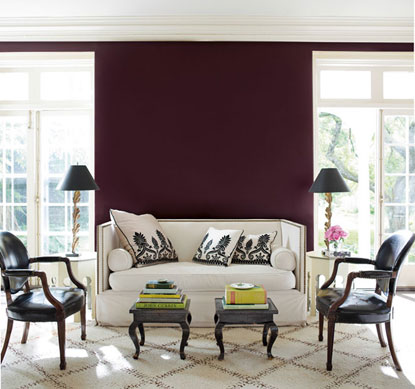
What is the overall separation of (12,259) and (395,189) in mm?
4268

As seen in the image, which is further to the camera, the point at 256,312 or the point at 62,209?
the point at 62,209

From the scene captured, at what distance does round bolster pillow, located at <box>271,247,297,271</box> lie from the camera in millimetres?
4066

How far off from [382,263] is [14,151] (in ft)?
13.9

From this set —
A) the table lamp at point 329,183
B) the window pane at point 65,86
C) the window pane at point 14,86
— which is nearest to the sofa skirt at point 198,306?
the table lamp at point 329,183

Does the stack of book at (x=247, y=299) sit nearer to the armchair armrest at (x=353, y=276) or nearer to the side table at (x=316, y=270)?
the armchair armrest at (x=353, y=276)

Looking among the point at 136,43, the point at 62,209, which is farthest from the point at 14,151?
the point at 136,43

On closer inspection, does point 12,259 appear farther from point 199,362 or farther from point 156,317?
point 199,362

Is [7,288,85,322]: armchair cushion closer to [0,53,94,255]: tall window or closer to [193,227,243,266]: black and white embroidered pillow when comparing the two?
[193,227,243,266]: black and white embroidered pillow

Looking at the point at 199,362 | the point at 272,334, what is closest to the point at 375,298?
the point at 272,334

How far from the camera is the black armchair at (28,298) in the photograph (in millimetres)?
3062

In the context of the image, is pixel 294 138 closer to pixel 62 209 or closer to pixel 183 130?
pixel 183 130

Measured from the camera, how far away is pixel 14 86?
5277 millimetres

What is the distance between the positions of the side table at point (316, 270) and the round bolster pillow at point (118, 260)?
1.74 meters

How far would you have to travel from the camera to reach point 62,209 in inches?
211
